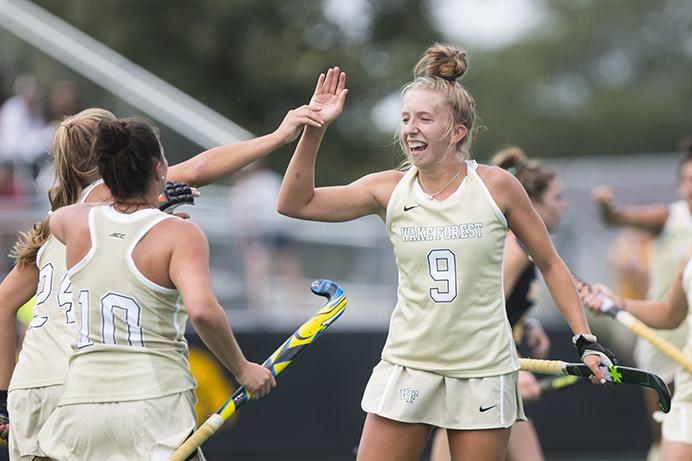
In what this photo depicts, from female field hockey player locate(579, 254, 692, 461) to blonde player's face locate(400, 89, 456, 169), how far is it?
136 cm

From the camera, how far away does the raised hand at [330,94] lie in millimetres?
4750

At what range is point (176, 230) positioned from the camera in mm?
4164

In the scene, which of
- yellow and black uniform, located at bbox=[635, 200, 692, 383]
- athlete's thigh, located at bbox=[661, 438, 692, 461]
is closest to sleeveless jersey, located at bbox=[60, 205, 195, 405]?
athlete's thigh, located at bbox=[661, 438, 692, 461]

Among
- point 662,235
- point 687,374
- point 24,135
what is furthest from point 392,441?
point 24,135

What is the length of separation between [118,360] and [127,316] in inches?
6.2

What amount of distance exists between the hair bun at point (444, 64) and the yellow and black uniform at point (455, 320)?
0.42 meters

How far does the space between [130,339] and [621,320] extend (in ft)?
7.73

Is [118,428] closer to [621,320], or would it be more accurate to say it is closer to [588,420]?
[621,320]

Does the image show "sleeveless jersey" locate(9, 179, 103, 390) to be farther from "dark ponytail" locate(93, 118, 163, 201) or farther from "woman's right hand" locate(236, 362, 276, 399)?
"woman's right hand" locate(236, 362, 276, 399)

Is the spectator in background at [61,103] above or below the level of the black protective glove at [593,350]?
above

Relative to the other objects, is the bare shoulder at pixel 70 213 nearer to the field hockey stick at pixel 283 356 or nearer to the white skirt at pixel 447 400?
the field hockey stick at pixel 283 356

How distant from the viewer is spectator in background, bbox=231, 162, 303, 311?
10.2m

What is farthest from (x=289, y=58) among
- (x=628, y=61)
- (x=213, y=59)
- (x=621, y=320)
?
(x=628, y=61)

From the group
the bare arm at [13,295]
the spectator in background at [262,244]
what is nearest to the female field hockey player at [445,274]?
the bare arm at [13,295]
